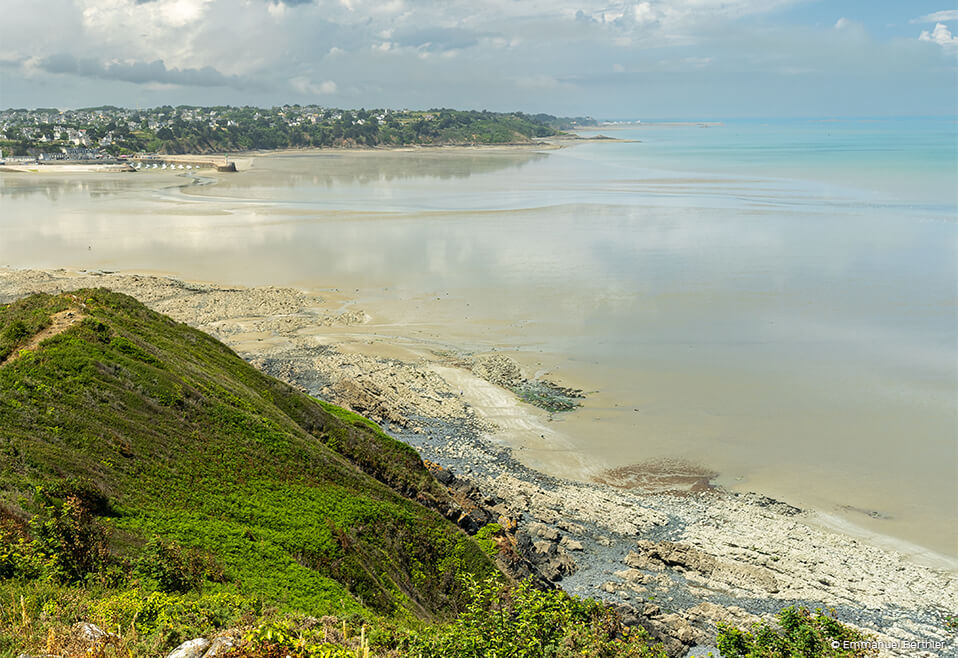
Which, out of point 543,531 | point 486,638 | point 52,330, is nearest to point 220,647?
point 486,638

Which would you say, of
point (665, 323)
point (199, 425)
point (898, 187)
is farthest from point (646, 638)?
point (898, 187)

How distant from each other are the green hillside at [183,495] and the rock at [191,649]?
4.49 feet

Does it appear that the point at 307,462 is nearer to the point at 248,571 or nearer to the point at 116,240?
the point at 248,571

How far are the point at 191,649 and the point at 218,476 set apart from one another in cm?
745

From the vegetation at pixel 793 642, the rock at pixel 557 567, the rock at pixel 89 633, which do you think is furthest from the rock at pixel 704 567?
the rock at pixel 89 633

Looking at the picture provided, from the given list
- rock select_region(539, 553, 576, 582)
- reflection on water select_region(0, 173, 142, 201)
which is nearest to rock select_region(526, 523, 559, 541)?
rock select_region(539, 553, 576, 582)

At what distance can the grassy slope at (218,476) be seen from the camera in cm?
1366

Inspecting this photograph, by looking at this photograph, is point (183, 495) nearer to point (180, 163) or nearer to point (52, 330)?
point (52, 330)

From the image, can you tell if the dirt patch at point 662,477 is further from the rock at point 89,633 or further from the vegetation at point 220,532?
the rock at point 89,633

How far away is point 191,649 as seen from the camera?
8859mm

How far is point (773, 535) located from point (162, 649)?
16186 millimetres

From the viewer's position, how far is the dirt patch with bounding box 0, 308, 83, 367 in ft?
55.3

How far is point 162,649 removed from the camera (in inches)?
365

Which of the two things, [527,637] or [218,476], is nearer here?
[527,637]
